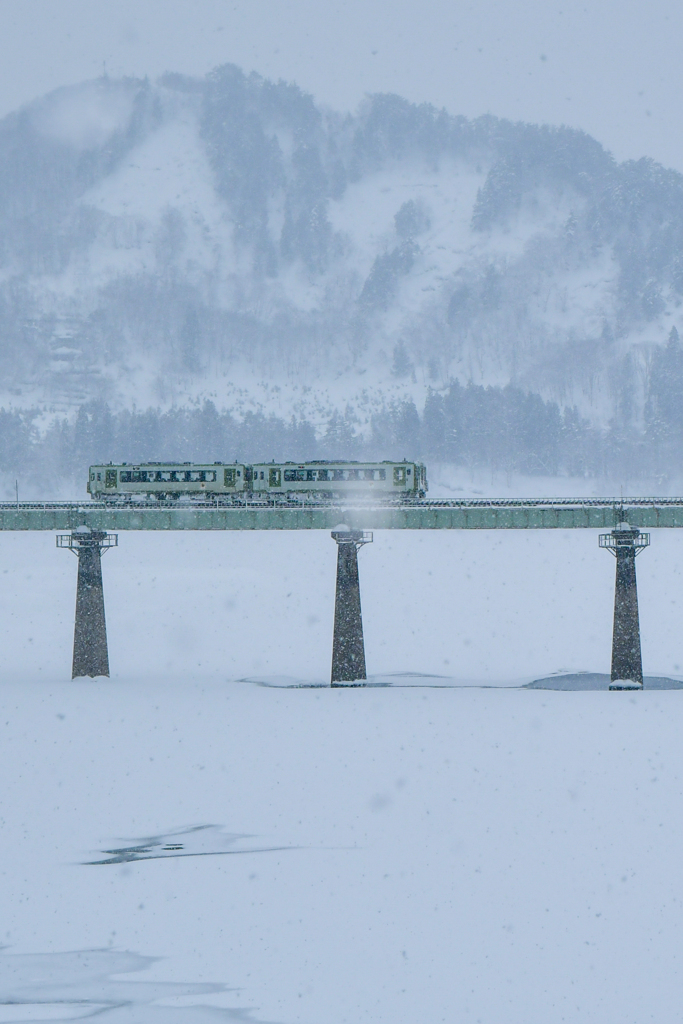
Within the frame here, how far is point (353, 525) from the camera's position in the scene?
51.6 meters

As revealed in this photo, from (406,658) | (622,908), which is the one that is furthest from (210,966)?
(406,658)

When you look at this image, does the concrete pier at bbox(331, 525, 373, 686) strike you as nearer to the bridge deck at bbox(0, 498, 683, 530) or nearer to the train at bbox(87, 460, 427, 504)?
the bridge deck at bbox(0, 498, 683, 530)

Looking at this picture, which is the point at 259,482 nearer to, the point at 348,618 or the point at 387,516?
the point at 387,516

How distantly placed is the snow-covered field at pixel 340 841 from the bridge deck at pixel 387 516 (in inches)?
273

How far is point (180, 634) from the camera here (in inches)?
3177

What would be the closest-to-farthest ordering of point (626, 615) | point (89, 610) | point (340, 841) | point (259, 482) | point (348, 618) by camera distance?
1. point (340, 841)
2. point (626, 615)
3. point (348, 618)
4. point (89, 610)
5. point (259, 482)

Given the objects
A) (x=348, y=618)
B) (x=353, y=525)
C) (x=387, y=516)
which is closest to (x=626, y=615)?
(x=387, y=516)

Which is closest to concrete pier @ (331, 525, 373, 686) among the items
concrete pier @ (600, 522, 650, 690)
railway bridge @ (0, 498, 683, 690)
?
railway bridge @ (0, 498, 683, 690)

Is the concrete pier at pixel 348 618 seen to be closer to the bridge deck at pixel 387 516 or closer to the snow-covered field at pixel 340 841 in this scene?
the bridge deck at pixel 387 516

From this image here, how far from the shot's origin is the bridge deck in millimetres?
51312

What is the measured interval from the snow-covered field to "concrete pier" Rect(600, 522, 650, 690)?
1.02m

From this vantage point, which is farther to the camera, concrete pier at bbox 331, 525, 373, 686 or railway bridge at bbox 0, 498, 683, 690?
concrete pier at bbox 331, 525, 373, 686

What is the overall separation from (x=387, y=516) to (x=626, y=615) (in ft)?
34.2

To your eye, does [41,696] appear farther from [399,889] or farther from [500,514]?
[399,889]
